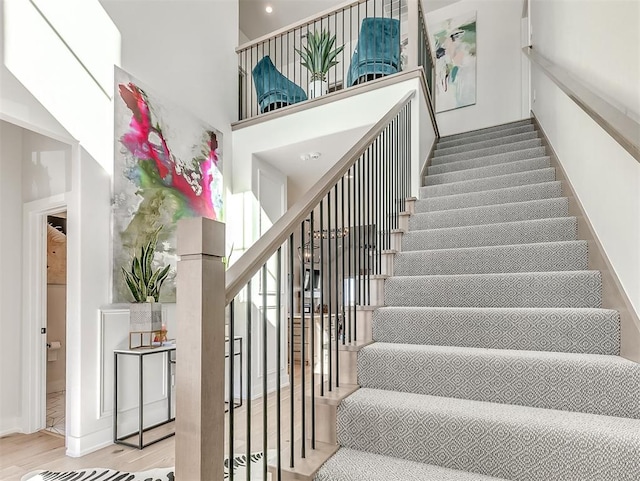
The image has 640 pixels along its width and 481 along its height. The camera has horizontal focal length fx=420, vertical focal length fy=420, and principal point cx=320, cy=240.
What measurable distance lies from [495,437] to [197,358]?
0.98 metres

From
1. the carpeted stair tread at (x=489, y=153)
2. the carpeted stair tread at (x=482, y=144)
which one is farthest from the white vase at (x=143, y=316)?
the carpeted stair tread at (x=482, y=144)

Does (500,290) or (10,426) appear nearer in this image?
(500,290)

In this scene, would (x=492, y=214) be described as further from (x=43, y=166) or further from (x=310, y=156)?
(x=43, y=166)

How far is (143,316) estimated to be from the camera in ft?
9.68

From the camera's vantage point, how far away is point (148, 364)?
10.6ft

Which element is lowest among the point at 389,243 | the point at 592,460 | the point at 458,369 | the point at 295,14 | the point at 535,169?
the point at 592,460

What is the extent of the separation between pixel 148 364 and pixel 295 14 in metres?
5.51

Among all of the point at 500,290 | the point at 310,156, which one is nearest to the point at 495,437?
the point at 500,290

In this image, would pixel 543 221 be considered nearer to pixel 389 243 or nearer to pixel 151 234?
pixel 389 243

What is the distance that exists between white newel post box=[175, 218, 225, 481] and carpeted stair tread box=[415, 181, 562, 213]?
2463 mm

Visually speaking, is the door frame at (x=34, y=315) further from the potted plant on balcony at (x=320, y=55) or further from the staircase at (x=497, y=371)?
the staircase at (x=497, y=371)

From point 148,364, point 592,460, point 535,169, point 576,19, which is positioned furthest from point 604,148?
point 148,364

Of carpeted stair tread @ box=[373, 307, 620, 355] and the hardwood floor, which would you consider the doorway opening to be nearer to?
the hardwood floor

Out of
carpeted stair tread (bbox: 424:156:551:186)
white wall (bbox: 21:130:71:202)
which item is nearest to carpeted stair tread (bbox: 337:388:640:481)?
carpeted stair tread (bbox: 424:156:551:186)
